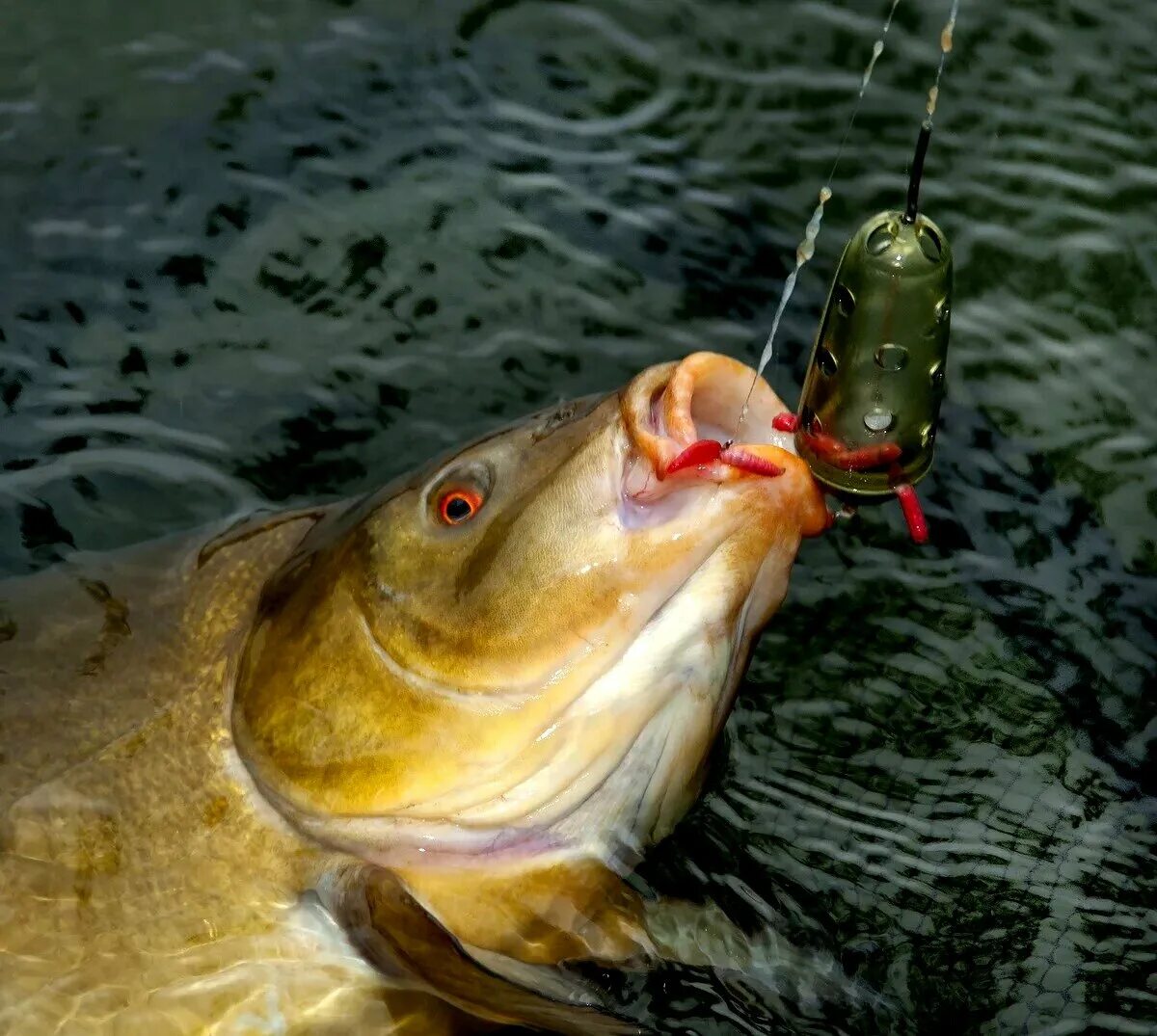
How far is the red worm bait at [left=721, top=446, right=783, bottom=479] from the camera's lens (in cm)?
330

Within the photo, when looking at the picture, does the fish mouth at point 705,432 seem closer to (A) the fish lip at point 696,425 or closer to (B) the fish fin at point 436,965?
(A) the fish lip at point 696,425

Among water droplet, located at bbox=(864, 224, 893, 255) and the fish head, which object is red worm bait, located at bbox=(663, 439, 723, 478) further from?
water droplet, located at bbox=(864, 224, 893, 255)

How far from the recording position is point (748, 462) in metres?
3.31

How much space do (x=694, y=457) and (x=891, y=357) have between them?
440mm

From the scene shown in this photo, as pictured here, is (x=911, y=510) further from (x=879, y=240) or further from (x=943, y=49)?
(x=943, y=49)

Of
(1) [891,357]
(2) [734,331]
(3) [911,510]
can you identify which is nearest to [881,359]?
(1) [891,357]

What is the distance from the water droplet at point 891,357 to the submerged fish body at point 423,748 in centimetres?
25

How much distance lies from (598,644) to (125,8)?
4.27 metres

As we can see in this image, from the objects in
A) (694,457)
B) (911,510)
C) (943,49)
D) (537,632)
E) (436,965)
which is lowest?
(436,965)

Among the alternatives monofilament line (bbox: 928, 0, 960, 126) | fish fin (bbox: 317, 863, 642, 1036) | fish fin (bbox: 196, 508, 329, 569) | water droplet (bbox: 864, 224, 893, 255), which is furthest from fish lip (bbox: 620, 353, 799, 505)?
fish fin (bbox: 196, 508, 329, 569)

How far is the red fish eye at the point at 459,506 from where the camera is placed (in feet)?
11.8

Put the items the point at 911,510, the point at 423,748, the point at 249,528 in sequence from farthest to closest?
the point at 249,528
the point at 423,748
the point at 911,510

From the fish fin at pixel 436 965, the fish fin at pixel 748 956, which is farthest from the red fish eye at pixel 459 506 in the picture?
the fish fin at pixel 748 956

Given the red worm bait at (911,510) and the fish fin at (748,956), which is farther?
the fish fin at (748,956)
